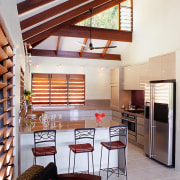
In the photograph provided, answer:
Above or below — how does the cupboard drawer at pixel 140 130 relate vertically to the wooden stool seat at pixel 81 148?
below

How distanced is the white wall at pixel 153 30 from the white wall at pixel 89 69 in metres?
1.09

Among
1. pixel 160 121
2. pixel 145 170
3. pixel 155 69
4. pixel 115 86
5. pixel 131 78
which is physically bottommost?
pixel 145 170

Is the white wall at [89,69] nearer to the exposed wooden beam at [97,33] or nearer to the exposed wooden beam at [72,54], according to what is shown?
the exposed wooden beam at [72,54]

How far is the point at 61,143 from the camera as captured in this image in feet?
12.6

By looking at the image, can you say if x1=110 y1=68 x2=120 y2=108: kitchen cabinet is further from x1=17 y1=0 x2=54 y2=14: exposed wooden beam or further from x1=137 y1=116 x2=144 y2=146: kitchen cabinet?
x1=17 y1=0 x2=54 y2=14: exposed wooden beam

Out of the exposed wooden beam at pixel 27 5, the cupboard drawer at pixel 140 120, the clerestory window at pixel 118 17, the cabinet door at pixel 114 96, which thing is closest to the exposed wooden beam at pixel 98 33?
the clerestory window at pixel 118 17

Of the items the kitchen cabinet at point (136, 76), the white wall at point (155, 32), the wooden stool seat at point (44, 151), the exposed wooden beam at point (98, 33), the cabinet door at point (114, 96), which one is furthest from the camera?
the cabinet door at point (114, 96)

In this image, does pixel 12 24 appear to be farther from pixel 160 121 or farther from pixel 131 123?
pixel 131 123

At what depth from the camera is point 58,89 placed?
757cm

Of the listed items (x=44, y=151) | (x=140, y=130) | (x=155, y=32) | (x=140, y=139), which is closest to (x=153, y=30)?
(x=155, y=32)

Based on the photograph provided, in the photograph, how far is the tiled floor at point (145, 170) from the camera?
3766 mm

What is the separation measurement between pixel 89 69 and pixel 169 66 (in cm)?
395

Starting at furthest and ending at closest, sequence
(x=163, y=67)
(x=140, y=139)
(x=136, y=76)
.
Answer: (x=136, y=76), (x=140, y=139), (x=163, y=67)

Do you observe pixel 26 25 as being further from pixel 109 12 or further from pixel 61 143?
pixel 109 12
